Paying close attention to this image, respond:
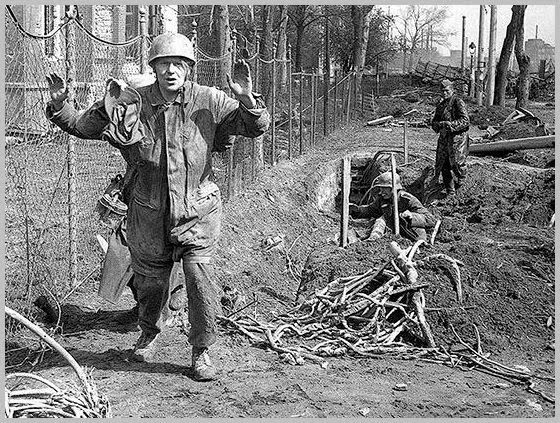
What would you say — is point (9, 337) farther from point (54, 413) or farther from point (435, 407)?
point (435, 407)

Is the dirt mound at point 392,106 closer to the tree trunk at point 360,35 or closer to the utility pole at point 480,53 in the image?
the tree trunk at point 360,35

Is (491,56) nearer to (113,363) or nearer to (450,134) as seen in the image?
(450,134)

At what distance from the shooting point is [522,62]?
26.4 meters

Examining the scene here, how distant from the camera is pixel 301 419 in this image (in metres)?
4.70

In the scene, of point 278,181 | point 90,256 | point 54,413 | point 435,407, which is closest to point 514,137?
point 278,181

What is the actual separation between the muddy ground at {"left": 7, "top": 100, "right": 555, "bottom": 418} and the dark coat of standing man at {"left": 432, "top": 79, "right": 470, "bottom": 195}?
5.20ft

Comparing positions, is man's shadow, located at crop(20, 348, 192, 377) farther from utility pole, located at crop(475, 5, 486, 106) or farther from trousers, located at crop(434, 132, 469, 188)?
utility pole, located at crop(475, 5, 486, 106)

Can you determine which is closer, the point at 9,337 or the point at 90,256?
the point at 9,337

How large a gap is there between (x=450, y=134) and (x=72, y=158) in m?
8.70

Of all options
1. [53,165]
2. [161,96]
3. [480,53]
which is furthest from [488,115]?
[161,96]

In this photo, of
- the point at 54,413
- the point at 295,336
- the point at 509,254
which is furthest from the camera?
the point at 509,254

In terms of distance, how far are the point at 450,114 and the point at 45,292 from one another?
940 cm

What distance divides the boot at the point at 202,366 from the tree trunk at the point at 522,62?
23145 mm

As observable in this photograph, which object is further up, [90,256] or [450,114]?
[450,114]
